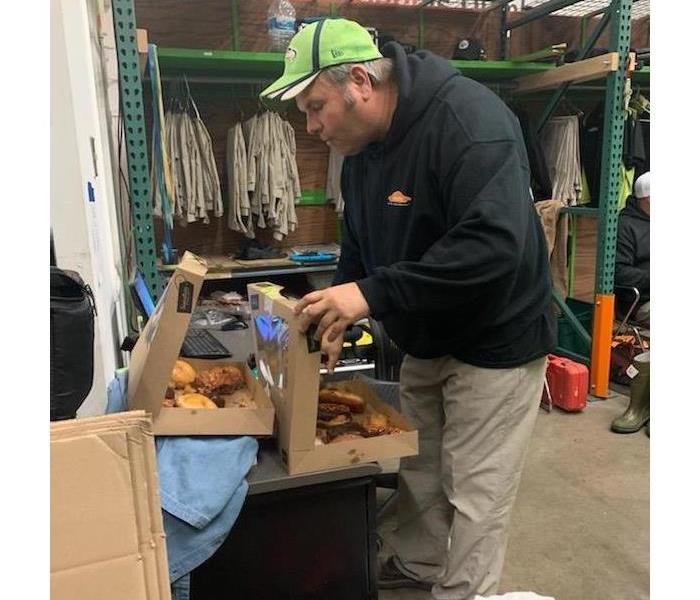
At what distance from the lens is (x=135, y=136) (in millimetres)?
2064

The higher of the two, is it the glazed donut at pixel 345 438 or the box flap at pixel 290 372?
the box flap at pixel 290 372

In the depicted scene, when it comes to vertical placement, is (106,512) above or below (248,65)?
below

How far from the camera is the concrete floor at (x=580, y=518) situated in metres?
2.00

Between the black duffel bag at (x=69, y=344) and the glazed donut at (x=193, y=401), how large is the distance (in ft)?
1.27

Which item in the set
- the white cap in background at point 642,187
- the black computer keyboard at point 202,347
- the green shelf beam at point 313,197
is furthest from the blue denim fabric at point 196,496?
the white cap in background at point 642,187

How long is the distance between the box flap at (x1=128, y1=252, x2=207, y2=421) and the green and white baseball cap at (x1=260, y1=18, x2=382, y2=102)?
481 millimetres

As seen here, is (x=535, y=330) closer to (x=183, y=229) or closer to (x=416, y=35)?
(x=183, y=229)

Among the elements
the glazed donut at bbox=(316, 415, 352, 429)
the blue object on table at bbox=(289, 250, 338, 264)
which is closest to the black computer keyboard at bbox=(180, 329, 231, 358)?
the glazed donut at bbox=(316, 415, 352, 429)

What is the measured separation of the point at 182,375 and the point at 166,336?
1.15 ft

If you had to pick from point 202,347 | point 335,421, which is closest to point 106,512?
point 335,421

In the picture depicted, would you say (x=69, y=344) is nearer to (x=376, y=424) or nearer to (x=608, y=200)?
(x=376, y=424)

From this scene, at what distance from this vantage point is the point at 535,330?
5.04 feet

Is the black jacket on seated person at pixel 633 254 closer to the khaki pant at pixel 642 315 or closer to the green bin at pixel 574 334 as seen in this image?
the khaki pant at pixel 642 315

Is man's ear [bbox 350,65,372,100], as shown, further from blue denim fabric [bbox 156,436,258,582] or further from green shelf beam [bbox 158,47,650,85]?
green shelf beam [bbox 158,47,650,85]
